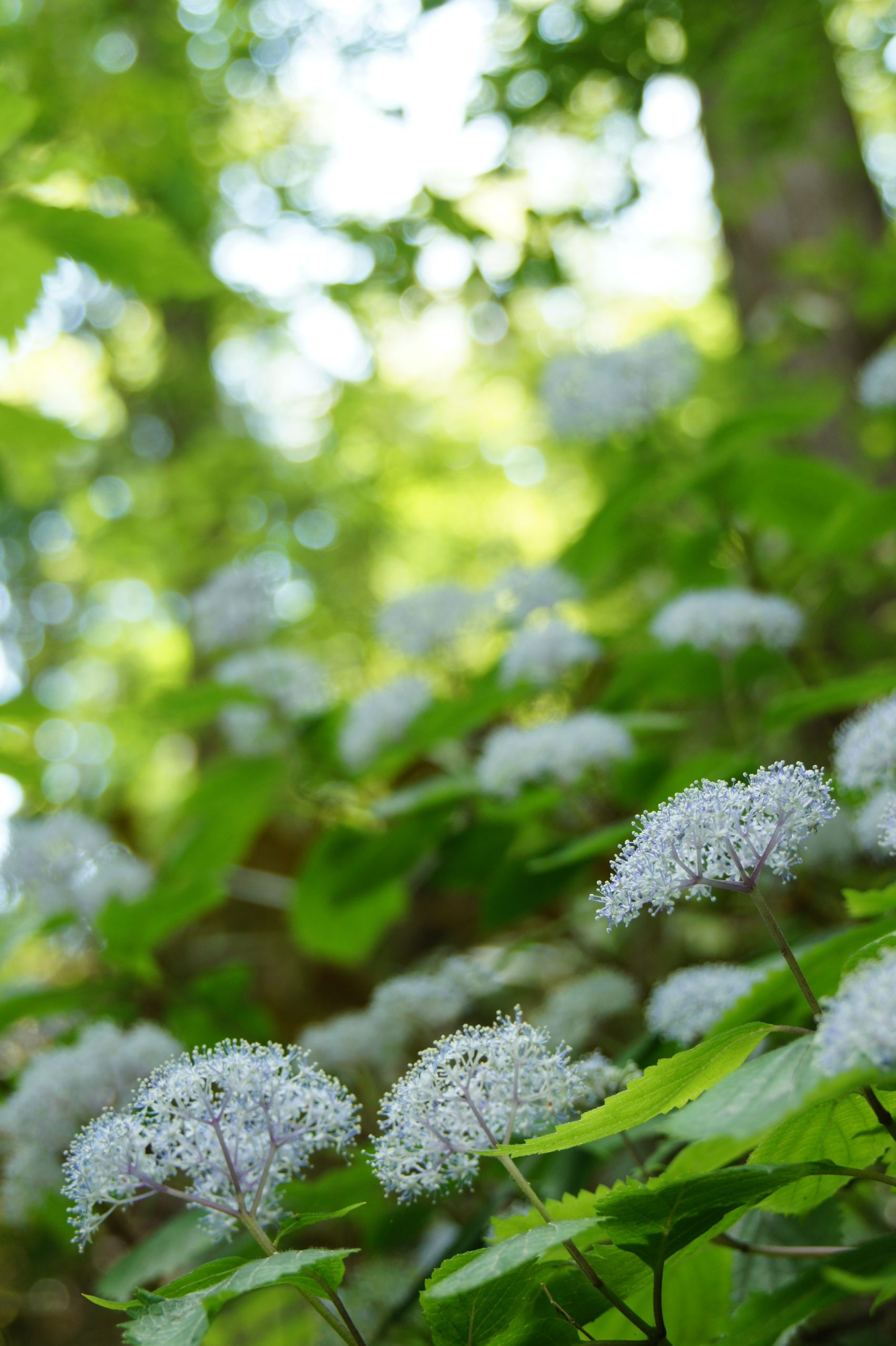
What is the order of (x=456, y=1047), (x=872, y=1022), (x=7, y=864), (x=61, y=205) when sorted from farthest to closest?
(x=7, y=864) → (x=61, y=205) → (x=456, y=1047) → (x=872, y=1022)

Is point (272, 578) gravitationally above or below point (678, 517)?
above

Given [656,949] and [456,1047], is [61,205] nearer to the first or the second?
[456,1047]

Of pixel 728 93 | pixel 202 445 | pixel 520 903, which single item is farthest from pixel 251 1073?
pixel 202 445

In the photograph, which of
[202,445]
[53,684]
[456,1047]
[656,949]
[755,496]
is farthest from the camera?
[53,684]

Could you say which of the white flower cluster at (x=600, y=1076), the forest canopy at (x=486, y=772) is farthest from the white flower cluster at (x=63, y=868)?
the white flower cluster at (x=600, y=1076)

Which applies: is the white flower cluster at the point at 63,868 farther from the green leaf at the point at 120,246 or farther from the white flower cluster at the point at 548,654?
the green leaf at the point at 120,246
